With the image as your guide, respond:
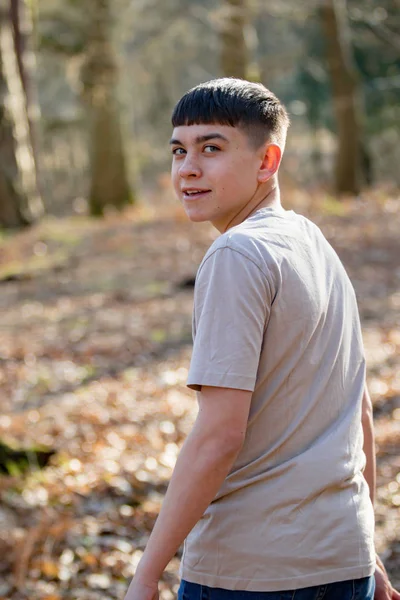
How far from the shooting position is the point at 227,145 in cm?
208

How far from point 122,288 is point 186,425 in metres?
5.08

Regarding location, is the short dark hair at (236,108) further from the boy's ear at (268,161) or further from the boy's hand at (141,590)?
the boy's hand at (141,590)

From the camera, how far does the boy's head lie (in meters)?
2.08

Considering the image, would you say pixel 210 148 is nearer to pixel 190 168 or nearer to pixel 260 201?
pixel 190 168

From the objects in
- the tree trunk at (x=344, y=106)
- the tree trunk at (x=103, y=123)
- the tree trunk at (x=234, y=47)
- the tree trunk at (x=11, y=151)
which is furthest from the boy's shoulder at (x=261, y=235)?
the tree trunk at (x=344, y=106)

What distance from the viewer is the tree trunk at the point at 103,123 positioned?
18.9m

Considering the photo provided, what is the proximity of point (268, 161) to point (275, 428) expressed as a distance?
2.19 ft

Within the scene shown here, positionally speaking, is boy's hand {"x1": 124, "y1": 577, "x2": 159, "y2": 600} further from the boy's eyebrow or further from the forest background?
the forest background

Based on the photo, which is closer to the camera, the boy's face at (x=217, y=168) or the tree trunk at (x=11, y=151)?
the boy's face at (x=217, y=168)

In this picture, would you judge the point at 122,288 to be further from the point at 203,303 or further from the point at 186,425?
the point at 203,303

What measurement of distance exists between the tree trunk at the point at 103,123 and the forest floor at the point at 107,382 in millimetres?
3043

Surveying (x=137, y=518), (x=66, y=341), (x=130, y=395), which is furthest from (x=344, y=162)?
(x=137, y=518)

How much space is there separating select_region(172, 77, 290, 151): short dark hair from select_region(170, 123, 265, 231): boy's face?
2 cm

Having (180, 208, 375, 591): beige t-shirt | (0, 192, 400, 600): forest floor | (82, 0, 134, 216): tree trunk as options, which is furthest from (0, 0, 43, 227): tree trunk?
(180, 208, 375, 591): beige t-shirt
